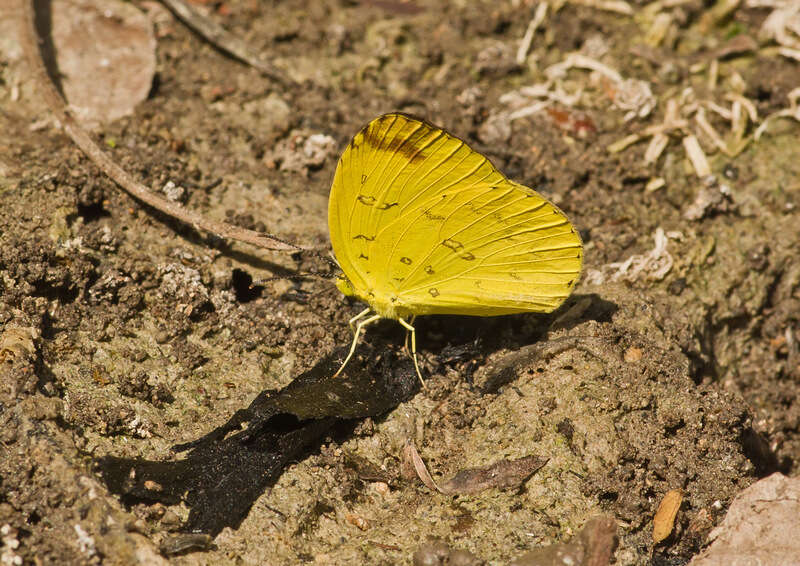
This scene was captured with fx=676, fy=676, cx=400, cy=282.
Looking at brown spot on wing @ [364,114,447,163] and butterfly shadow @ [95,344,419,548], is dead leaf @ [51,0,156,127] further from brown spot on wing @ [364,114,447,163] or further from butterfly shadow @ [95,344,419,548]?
butterfly shadow @ [95,344,419,548]

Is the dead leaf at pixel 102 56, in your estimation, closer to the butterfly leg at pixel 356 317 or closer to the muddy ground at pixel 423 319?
the muddy ground at pixel 423 319

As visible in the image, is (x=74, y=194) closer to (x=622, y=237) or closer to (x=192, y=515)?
(x=192, y=515)

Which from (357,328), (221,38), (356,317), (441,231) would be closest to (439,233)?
(441,231)

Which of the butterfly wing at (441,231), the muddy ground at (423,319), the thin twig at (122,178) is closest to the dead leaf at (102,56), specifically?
the muddy ground at (423,319)

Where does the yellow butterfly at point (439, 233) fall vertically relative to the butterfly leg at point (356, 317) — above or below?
above

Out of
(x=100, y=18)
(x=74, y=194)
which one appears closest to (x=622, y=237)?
(x=74, y=194)

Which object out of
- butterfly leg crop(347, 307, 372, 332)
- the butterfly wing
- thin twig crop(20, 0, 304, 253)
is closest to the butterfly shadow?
butterfly leg crop(347, 307, 372, 332)
